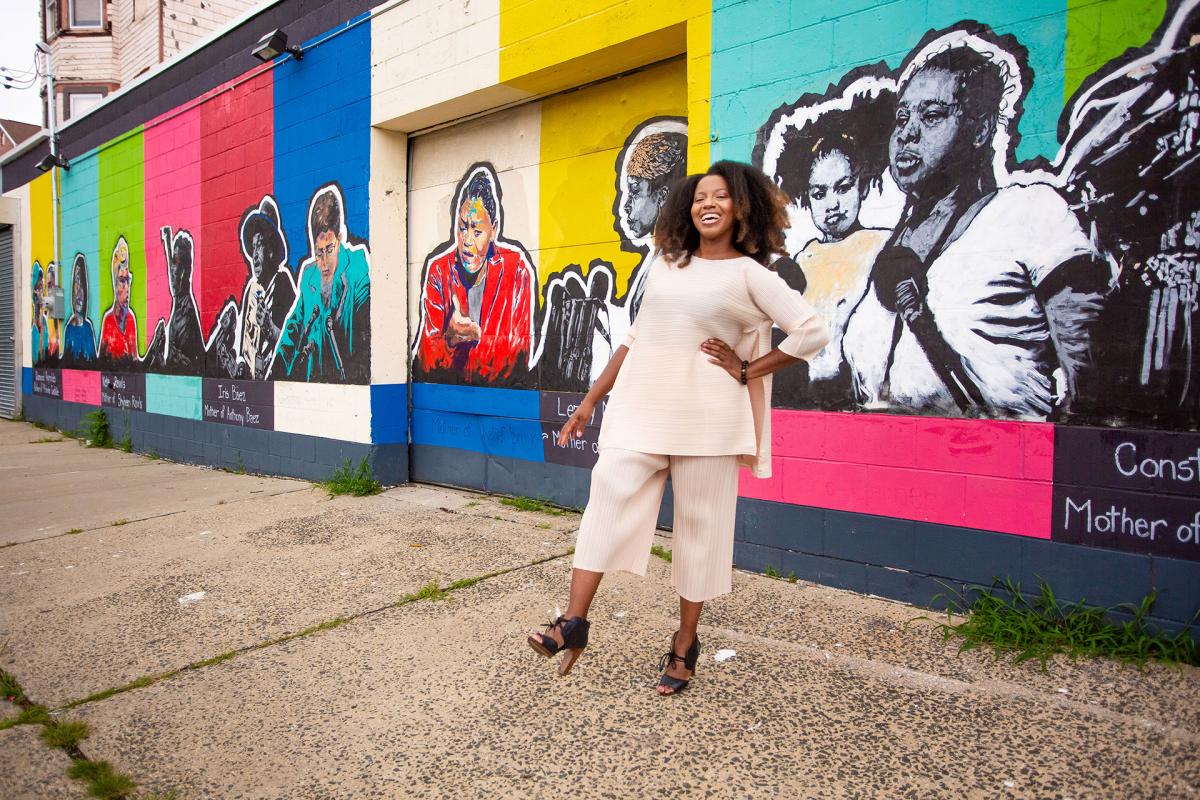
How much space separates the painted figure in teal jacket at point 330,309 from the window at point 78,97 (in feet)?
64.2

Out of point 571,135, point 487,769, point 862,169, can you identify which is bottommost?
point 487,769

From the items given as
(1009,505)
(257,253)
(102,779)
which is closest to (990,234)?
(1009,505)

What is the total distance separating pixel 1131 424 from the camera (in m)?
3.01

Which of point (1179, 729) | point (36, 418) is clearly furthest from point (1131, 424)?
point (36, 418)

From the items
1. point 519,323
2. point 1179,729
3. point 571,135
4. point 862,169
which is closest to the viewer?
point 1179,729

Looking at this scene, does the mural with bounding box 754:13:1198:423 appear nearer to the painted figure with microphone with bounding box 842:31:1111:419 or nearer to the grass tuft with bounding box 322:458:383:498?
the painted figure with microphone with bounding box 842:31:1111:419

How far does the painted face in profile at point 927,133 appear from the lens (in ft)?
11.3

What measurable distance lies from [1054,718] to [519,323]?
4118 mm

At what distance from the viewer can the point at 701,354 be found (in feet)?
8.60

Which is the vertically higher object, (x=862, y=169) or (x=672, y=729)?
(x=862, y=169)

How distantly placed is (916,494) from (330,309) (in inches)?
202

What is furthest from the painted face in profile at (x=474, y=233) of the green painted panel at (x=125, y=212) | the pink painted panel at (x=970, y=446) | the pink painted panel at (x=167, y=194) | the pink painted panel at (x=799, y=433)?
the green painted panel at (x=125, y=212)

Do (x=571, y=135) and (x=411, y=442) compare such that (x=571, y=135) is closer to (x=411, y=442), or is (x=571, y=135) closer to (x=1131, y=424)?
(x=411, y=442)

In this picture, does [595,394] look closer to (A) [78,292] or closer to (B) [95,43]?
(A) [78,292]
